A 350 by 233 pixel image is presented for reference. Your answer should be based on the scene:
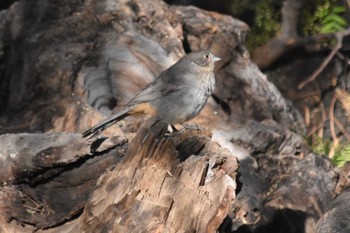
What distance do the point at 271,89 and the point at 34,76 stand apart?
8.36 feet

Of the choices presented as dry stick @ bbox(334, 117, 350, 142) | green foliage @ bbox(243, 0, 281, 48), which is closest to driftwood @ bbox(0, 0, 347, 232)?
dry stick @ bbox(334, 117, 350, 142)

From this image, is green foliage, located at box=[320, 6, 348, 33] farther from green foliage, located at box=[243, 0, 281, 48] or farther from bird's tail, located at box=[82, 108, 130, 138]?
bird's tail, located at box=[82, 108, 130, 138]

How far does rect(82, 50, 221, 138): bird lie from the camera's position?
262 inches

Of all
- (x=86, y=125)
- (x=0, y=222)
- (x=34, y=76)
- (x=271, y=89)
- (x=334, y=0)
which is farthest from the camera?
(x=334, y=0)

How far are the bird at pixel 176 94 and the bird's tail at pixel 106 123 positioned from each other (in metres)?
0.14

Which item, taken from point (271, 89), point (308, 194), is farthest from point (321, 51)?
point (308, 194)

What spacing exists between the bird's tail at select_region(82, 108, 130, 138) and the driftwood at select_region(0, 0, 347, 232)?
81 millimetres

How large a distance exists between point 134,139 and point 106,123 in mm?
1071

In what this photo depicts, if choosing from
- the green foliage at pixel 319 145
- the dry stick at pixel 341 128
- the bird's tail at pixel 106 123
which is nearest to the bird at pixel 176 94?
the bird's tail at pixel 106 123

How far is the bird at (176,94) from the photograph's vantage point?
665cm

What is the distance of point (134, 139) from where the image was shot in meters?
5.03

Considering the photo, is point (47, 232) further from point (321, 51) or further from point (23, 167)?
point (321, 51)

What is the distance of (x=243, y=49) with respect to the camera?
A: 26.2ft

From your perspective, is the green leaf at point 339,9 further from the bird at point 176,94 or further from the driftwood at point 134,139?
the bird at point 176,94
